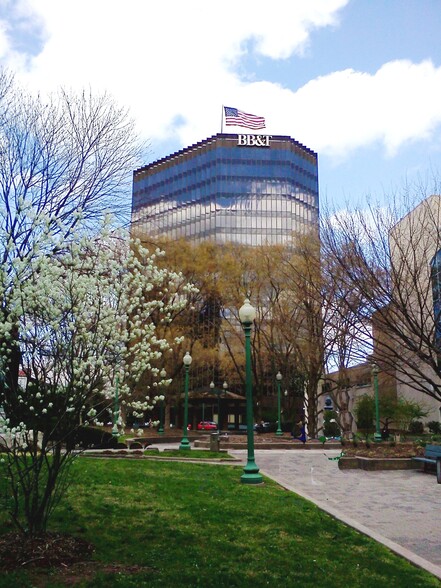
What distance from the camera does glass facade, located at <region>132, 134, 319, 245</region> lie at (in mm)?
71625

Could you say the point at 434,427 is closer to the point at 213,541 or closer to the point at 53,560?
the point at 213,541

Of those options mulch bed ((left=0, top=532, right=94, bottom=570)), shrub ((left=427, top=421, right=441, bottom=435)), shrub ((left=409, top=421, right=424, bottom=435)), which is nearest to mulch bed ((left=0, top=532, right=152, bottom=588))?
mulch bed ((left=0, top=532, right=94, bottom=570))

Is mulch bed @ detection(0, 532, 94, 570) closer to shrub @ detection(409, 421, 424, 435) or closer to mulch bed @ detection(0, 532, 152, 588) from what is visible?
mulch bed @ detection(0, 532, 152, 588)

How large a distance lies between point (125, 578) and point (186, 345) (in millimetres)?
35342

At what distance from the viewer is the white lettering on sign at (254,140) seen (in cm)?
7388

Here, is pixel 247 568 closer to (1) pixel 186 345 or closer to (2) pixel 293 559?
(2) pixel 293 559

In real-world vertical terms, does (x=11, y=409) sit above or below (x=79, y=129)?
below

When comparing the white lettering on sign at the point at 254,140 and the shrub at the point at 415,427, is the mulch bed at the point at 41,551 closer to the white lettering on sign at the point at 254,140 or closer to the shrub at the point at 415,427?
the shrub at the point at 415,427

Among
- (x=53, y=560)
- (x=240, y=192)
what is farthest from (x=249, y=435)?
(x=240, y=192)

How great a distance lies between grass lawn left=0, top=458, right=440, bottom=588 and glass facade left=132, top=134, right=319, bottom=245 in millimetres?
61439

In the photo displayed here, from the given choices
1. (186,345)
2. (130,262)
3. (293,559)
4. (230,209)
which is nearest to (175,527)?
(293,559)

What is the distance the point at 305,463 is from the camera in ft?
59.3

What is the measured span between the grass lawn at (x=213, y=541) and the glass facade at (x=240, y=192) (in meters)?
61.4

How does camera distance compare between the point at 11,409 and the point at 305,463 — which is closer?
the point at 11,409
